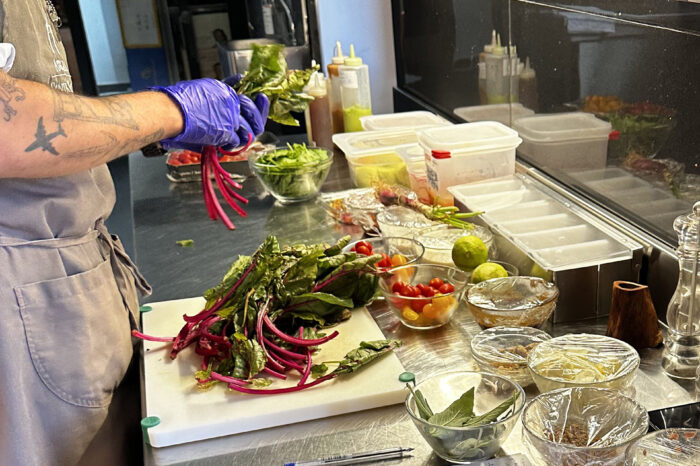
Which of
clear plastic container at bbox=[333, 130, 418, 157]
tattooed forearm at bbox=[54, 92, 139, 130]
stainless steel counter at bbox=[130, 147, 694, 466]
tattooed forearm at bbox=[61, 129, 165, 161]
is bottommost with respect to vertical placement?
stainless steel counter at bbox=[130, 147, 694, 466]

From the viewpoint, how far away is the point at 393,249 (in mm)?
1696

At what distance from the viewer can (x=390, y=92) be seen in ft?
10.5

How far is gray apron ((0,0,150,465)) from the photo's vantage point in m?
1.23

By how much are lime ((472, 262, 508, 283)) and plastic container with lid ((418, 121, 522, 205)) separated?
0.46 metres

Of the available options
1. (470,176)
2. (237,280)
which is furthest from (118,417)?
(470,176)

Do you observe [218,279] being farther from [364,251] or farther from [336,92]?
[336,92]

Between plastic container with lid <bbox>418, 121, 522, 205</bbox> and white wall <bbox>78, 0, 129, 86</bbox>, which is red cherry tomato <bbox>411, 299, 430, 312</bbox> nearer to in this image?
plastic container with lid <bbox>418, 121, 522, 205</bbox>

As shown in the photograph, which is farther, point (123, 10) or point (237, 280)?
point (123, 10)

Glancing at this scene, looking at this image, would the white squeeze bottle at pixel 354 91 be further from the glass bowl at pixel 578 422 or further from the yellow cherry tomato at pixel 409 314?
the glass bowl at pixel 578 422

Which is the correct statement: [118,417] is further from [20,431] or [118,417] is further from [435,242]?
[435,242]

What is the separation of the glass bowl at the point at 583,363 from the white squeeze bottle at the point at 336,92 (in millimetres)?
1688

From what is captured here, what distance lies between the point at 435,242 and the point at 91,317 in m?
0.80

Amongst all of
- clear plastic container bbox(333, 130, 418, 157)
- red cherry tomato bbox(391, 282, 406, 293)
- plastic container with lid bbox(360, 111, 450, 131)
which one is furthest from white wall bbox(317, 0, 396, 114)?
red cherry tomato bbox(391, 282, 406, 293)

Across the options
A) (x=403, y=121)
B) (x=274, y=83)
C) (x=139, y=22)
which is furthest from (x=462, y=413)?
(x=139, y=22)
